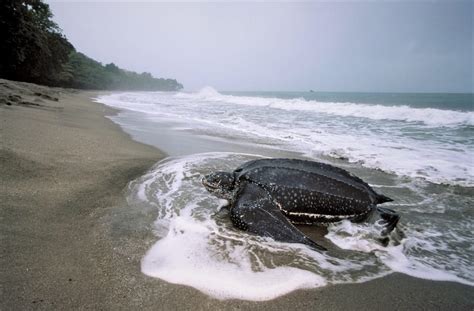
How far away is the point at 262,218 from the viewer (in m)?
2.18

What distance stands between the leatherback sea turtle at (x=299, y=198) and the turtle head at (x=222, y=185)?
0.39 feet

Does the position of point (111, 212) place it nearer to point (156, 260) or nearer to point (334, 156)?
point (156, 260)

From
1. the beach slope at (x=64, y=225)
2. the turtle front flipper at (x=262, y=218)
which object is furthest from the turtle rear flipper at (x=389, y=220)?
the beach slope at (x=64, y=225)

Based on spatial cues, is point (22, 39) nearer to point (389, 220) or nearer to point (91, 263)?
point (91, 263)

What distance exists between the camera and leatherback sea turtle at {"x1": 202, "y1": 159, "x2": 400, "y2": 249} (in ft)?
7.39

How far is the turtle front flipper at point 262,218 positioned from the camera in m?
2.05

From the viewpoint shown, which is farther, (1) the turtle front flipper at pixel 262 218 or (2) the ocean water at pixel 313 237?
(1) the turtle front flipper at pixel 262 218

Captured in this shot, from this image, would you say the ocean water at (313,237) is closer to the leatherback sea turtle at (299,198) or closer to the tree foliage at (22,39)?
the leatherback sea turtle at (299,198)

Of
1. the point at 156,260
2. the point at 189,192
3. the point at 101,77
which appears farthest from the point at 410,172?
the point at 101,77

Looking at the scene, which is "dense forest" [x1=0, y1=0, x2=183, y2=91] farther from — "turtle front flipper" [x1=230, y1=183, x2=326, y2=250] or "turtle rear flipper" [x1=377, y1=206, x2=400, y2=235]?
"turtle rear flipper" [x1=377, y1=206, x2=400, y2=235]

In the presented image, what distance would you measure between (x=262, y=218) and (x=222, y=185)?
678 millimetres

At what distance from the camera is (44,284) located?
1386 millimetres

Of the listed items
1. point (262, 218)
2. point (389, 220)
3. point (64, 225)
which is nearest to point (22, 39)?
point (64, 225)

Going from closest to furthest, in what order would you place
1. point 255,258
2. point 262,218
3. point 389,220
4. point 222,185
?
point 255,258 → point 262,218 → point 389,220 → point 222,185
